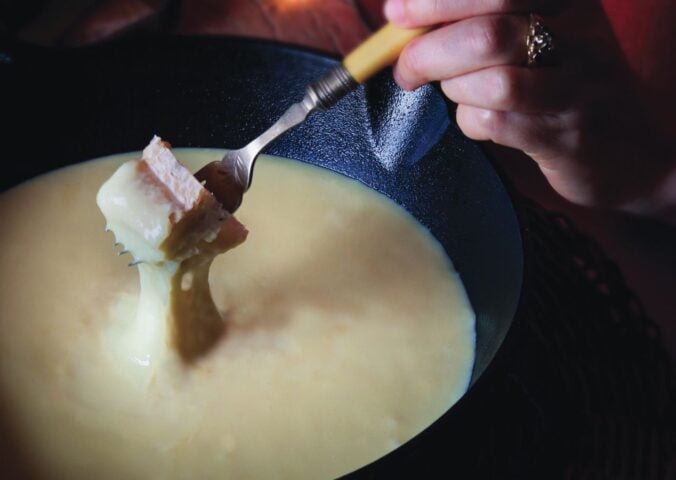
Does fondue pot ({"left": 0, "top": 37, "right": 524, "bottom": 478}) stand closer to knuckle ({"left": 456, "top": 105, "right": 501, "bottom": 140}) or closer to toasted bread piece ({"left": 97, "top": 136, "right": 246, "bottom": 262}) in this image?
knuckle ({"left": 456, "top": 105, "right": 501, "bottom": 140})

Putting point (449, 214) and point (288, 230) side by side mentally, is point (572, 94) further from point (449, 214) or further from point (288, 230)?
point (288, 230)

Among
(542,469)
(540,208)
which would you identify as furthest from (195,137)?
(542,469)

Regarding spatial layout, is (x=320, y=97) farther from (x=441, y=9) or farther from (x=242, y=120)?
(x=242, y=120)

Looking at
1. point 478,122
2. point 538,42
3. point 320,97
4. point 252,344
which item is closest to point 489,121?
point 478,122

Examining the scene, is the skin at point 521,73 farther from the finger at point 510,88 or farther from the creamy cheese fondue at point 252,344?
the creamy cheese fondue at point 252,344

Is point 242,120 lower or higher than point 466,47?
lower
